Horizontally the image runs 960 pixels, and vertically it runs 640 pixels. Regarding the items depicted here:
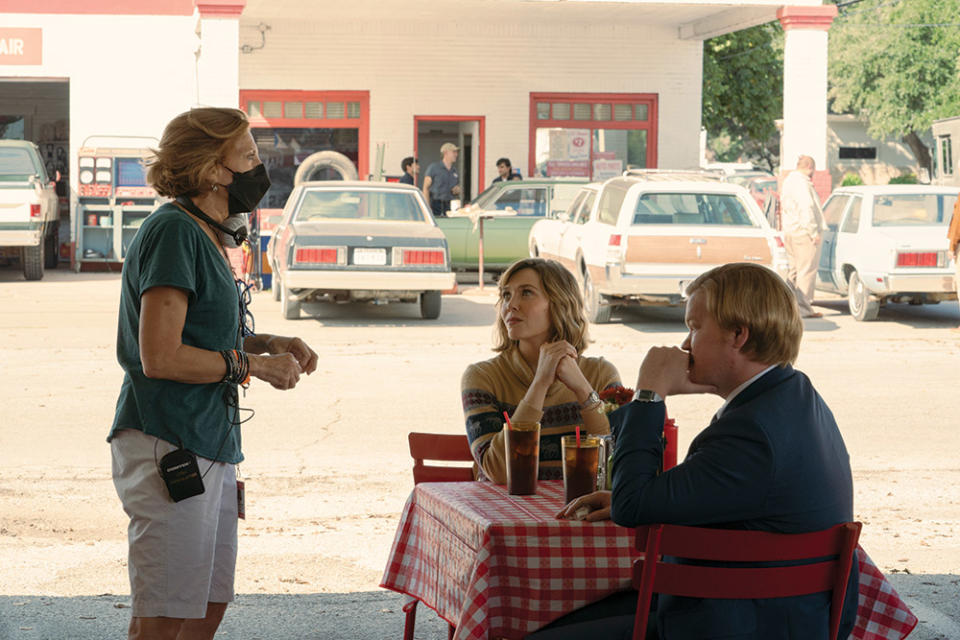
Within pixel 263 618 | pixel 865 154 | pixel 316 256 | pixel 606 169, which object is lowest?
pixel 263 618

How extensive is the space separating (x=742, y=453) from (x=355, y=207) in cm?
1367

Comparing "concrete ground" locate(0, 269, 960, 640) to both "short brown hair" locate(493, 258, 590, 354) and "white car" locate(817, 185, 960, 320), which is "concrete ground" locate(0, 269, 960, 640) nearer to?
"white car" locate(817, 185, 960, 320)

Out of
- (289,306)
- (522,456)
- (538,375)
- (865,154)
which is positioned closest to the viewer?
(522,456)

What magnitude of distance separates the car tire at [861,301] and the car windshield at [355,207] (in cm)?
542

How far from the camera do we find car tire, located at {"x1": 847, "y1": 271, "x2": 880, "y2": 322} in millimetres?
16219

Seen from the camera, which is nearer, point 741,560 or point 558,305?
point 741,560

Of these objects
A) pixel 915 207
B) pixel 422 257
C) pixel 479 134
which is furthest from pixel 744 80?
pixel 422 257

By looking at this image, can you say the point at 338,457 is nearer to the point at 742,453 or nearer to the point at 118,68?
the point at 742,453

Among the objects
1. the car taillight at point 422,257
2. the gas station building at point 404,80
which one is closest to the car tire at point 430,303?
the car taillight at point 422,257

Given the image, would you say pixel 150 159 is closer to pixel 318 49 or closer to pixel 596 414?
pixel 596 414

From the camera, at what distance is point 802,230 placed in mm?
16609

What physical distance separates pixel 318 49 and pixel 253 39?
121 cm

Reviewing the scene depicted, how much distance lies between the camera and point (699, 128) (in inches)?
1041

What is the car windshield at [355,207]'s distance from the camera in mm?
16312
